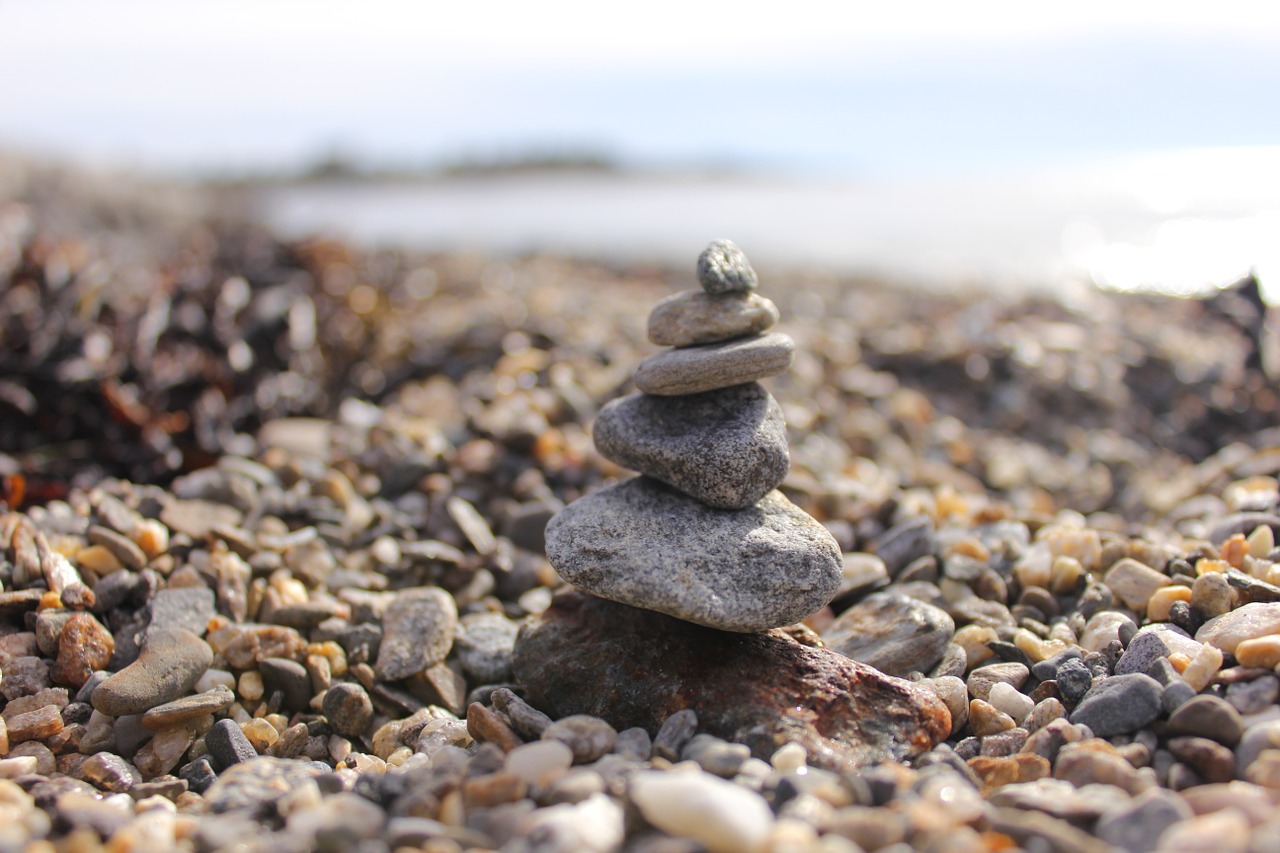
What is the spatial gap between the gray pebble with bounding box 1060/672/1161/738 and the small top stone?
135 cm

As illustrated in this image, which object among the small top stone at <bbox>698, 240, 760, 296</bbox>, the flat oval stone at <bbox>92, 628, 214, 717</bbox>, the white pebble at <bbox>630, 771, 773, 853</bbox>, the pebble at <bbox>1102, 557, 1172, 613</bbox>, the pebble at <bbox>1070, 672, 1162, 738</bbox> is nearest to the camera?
the white pebble at <bbox>630, 771, 773, 853</bbox>

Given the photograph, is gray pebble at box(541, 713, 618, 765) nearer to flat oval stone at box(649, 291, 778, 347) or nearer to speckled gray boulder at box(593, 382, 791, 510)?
speckled gray boulder at box(593, 382, 791, 510)

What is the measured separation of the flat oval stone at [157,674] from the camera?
2.38m

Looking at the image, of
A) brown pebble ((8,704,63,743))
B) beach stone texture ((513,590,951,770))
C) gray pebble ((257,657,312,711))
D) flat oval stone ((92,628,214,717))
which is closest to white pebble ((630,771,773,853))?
beach stone texture ((513,590,951,770))

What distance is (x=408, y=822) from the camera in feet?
5.71

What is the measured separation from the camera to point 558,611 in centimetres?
271

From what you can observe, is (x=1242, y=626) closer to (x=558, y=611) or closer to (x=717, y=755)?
(x=717, y=755)

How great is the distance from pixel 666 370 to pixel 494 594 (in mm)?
1204

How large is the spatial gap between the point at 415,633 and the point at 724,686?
98 cm

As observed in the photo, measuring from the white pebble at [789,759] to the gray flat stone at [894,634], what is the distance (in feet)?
1.95

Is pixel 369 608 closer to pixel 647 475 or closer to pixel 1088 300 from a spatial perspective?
pixel 647 475

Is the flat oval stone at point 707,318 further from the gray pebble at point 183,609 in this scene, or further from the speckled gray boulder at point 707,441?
the gray pebble at point 183,609

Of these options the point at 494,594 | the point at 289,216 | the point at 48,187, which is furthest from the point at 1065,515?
the point at 289,216

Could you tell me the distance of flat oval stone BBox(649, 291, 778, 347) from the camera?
8.72 ft
